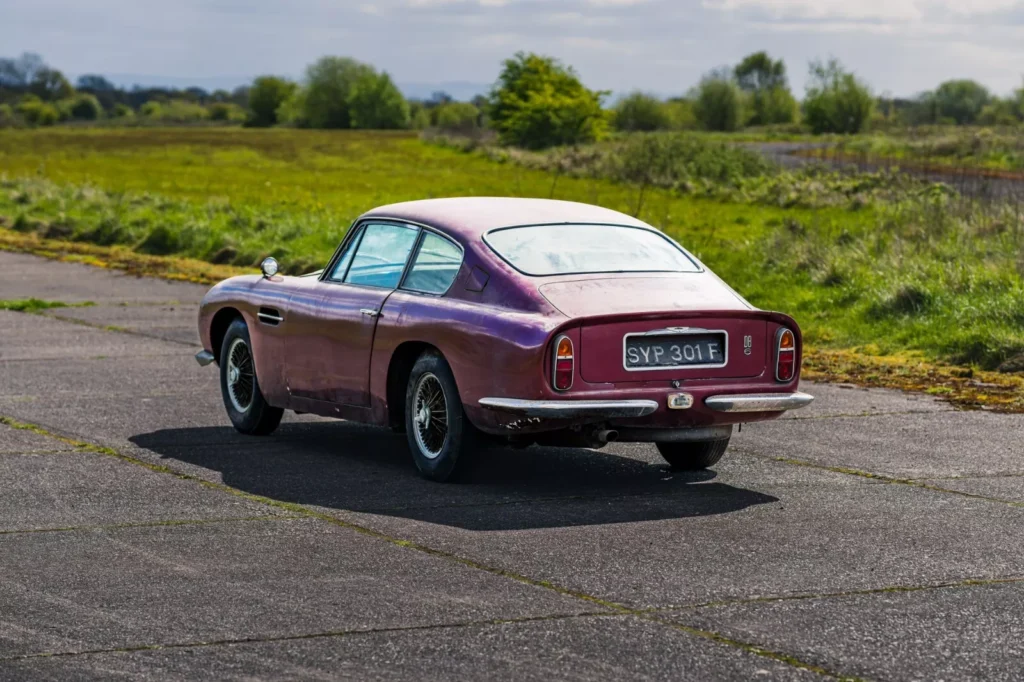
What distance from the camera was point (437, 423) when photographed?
8.79m

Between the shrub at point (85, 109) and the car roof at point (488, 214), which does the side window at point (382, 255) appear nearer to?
the car roof at point (488, 214)

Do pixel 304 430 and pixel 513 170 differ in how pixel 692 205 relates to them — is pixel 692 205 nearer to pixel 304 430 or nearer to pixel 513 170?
pixel 513 170

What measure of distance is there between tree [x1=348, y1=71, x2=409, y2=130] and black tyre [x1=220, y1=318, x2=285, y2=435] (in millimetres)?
142074

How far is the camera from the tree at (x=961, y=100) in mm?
121750

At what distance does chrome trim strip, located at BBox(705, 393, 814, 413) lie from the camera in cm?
825

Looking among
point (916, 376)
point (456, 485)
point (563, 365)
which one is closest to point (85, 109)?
point (916, 376)

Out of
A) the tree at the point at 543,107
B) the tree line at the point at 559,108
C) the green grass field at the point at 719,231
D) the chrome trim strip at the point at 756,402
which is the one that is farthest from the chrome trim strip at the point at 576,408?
the tree at the point at 543,107

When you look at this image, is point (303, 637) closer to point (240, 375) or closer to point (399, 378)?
point (399, 378)

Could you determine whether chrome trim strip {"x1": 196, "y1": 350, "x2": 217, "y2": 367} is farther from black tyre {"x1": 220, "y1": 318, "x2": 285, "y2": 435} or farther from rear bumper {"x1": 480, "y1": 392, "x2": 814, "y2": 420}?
rear bumper {"x1": 480, "y1": 392, "x2": 814, "y2": 420}

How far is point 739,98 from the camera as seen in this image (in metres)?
130

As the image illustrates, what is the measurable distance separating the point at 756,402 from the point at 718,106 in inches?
4789

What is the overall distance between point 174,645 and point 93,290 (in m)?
16.8

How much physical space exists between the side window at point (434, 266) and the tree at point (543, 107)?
76661mm

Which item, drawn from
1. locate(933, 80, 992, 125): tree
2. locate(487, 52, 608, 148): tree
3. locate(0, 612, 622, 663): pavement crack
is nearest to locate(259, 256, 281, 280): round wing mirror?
locate(0, 612, 622, 663): pavement crack
